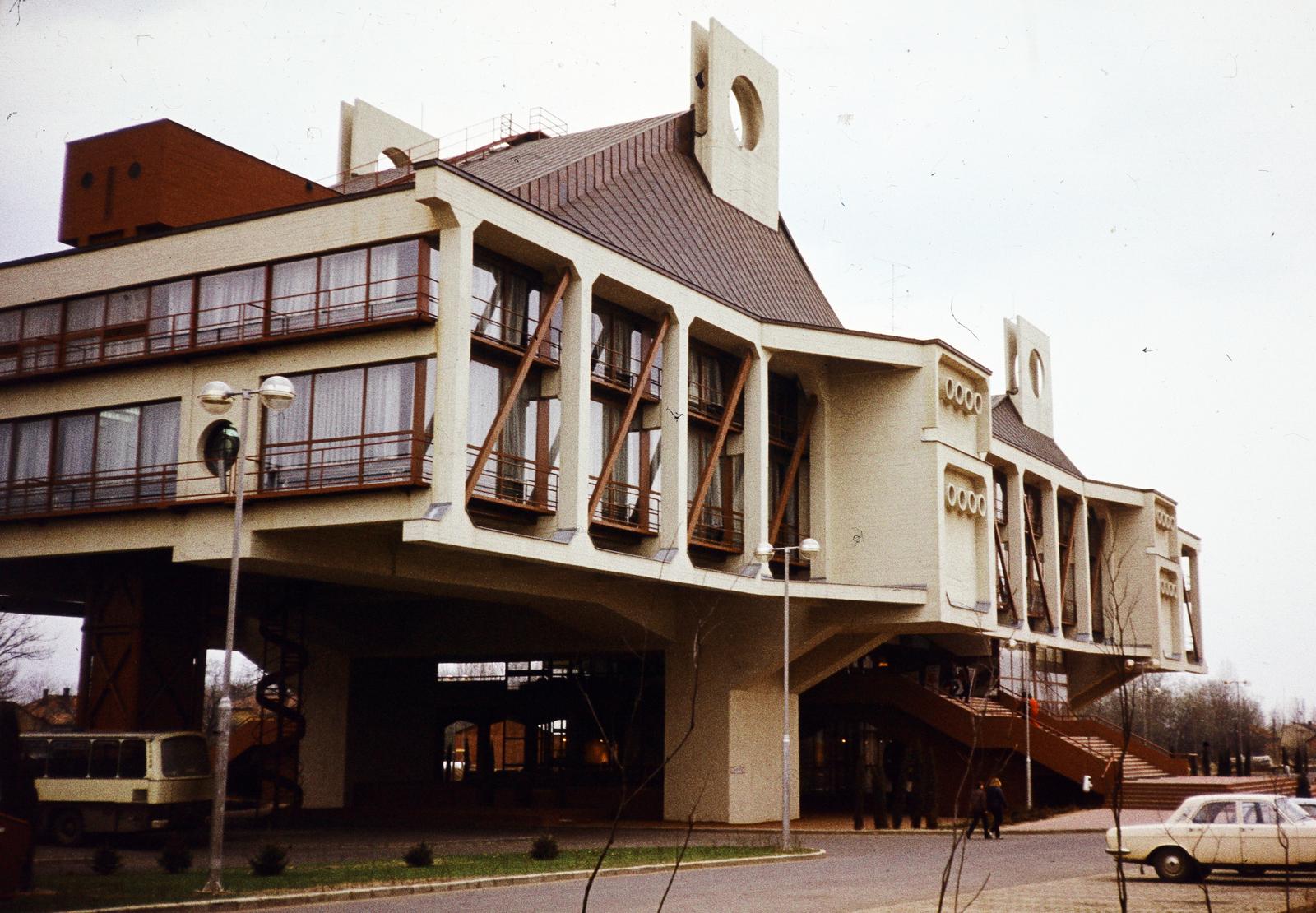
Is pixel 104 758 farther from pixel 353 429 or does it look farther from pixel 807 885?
pixel 807 885

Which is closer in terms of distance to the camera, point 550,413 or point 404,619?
point 550,413

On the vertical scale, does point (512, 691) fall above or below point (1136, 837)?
above

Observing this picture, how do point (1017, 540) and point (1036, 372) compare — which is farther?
point (1036, 372)

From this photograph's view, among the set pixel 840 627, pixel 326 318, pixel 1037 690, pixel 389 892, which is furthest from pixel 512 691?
pixel 389 892

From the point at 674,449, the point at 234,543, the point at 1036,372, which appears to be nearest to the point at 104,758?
the point at 234,543

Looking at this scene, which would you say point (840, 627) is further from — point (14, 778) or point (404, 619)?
point (14, 778)

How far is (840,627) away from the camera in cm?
4112

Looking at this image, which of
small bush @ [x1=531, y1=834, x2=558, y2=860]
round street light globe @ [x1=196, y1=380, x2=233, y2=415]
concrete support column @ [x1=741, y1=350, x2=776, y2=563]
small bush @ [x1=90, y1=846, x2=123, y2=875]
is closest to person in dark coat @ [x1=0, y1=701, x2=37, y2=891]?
small bush @ [x1=90, y1=846, x2=123, y2=875]

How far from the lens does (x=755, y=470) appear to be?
3922 cm

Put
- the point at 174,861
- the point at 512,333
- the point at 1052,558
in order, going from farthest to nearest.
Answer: the point at 1052,558, the point at 512,333, the point at 174,861

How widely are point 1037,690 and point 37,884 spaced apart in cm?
4822

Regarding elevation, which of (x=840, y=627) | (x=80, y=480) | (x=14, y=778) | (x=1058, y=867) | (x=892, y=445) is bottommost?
(x=1058, y=867)

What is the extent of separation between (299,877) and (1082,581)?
44917 mm

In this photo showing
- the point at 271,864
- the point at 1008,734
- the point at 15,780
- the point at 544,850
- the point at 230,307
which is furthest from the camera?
the point at 1008,734
